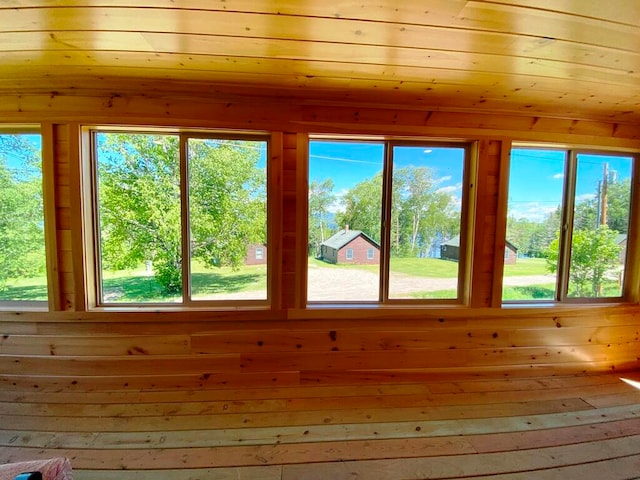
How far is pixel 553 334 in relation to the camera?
7.38 feet

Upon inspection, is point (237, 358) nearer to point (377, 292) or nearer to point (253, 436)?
point (253, 436)

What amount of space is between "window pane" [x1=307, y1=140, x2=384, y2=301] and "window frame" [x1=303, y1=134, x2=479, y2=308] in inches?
1.5

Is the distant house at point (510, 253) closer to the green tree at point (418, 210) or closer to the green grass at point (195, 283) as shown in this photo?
the green tree at point (418, 210)

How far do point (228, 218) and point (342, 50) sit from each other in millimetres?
1344

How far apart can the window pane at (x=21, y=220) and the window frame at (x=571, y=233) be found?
3.68m

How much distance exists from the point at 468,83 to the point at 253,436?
8.41 feet

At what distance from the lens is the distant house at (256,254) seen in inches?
83.3

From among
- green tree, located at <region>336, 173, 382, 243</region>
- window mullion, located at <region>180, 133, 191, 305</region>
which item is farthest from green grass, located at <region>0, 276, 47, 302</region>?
green tree, located at <region>336, 173, 382, 243</region>

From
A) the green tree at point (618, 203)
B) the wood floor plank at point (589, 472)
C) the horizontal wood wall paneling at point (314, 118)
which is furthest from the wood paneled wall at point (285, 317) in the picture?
the wood floor plank at point (589, 472)

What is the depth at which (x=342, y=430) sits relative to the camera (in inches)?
64.9

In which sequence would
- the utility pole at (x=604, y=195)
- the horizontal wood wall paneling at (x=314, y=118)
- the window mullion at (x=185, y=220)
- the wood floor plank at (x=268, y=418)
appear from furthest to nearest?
the utility pole at (x=604, y=195) < the window mullion at (x=185, y=220) < the horizontal wood wall paneling at (x=314, y=118) < the wood floor plank at (x=268, y=418)

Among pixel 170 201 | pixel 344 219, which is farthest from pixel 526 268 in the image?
pixel 170 201

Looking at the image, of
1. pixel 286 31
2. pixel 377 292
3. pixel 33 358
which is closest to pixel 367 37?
pixel 286 31

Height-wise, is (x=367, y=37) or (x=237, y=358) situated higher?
(x=367, y=37)
